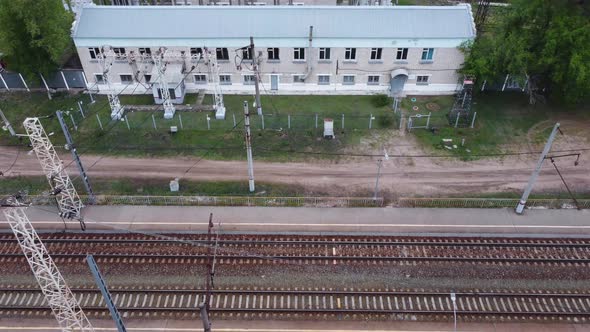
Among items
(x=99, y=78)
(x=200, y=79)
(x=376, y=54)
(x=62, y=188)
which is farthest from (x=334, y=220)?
(x=99, y=78)

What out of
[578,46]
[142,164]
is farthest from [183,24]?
[578,46]

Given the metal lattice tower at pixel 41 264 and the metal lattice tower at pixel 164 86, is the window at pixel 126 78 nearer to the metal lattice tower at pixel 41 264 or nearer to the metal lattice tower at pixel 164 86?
the metal lattice tower at pixel 164 86

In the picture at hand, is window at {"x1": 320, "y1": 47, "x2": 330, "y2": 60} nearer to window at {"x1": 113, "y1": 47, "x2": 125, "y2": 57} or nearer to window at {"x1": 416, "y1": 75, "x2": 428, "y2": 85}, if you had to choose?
window at {"x1": 416, "y1": 75, "x2": 428, "y2": 85}

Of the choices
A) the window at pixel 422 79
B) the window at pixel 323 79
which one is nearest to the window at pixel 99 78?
the window at pixel 323 79

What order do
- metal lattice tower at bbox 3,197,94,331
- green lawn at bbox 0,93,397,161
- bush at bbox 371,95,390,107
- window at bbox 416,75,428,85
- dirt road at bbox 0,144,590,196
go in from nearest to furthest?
metal lattice tower at bbox 3,197,94,331 → dirt road at bbox 0,144,590,196 → green lawn at bbox 0,93,397,161 → bush at bbox 371,95,390,107 → window at bbox 416,75,428,85

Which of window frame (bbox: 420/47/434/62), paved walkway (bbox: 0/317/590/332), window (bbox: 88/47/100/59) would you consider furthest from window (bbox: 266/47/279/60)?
paved walkway (bbox: 0/317/590/332)
